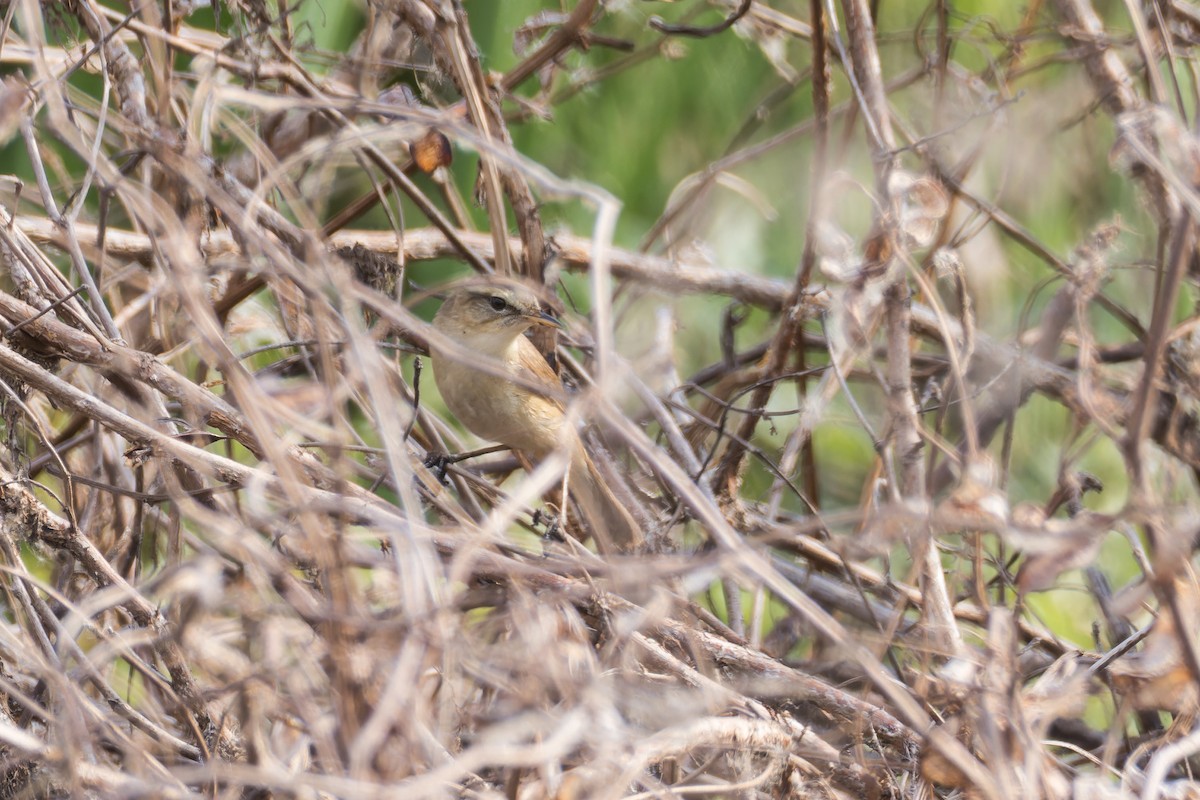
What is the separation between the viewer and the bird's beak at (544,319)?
3.00 meters

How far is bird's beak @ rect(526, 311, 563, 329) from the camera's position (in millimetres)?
3004

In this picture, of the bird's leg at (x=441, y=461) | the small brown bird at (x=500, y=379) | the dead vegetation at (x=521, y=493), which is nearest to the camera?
the dead vegetation at (x=521, y=493)

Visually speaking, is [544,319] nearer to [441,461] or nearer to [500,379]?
[500,379]

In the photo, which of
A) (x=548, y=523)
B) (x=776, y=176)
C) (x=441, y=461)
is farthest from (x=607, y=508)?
(x=776, y=176)

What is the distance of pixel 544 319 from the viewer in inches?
121

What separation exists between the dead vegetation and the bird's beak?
5 centimetres

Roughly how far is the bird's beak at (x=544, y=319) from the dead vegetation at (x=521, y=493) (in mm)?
54

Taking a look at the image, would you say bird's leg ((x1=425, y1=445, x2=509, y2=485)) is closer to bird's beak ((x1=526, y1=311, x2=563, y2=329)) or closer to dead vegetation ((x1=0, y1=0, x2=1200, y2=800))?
dead vegetation ((x1=0, y1=0, x2=1200, y2=800))

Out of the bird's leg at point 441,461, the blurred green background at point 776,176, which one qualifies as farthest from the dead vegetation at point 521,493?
the blurred green background at point 776,176

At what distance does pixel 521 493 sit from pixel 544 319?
169cm

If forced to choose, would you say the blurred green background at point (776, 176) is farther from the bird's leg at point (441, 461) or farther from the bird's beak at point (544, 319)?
the bird's leg at point (441, 461)

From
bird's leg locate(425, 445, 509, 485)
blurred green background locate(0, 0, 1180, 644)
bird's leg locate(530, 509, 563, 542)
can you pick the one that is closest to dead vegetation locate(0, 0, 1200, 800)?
bird's leg locate(425, 445, 509, 485)

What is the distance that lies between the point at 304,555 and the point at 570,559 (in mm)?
429

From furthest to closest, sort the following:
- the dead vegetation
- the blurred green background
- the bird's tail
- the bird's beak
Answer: the blurred green background
the bird's beak
the bird's tail
the dead vegetation
